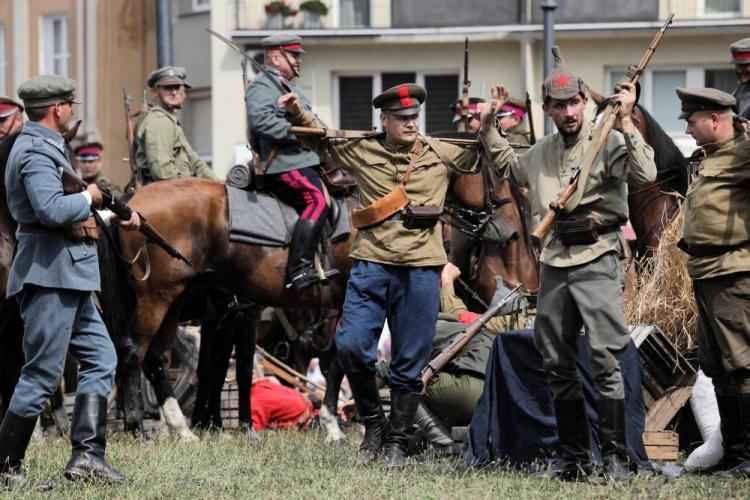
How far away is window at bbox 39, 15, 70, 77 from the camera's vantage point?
34969mm

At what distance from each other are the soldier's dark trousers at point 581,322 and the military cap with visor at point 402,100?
1490mm

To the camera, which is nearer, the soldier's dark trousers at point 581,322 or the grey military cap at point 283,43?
the soldier's dark trousers at point 581,322

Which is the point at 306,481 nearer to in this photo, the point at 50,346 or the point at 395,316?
the point at 395,316

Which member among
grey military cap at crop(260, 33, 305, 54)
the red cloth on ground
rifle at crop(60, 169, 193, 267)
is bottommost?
the red cloth on ground

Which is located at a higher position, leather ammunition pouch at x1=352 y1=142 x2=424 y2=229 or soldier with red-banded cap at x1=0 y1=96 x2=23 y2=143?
soldier with red-banded cap at x1=0 y1=96 x2=23 y2=143

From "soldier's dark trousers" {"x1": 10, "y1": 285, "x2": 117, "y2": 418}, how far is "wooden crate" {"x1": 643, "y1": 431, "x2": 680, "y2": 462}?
11.4ft

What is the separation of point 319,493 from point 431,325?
5.88 ft

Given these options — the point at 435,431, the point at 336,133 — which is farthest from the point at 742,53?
the point at 435,431

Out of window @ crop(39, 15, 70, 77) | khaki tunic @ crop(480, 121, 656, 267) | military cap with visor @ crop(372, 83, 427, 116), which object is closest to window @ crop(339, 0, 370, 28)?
window @ crop(39, 15, 70, 77)

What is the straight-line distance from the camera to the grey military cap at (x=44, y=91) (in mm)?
8336

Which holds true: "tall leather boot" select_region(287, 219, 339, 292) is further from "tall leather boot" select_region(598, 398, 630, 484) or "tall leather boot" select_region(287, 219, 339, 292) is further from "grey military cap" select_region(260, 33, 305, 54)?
"tall leather boot" select_region(598, 398, 630, 484)

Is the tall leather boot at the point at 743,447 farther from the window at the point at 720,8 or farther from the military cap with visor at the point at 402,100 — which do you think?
the window at the point at 720,8

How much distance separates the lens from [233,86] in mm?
28641

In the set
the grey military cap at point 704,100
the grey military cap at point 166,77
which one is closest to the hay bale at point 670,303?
the grey military cap at point 704,100
